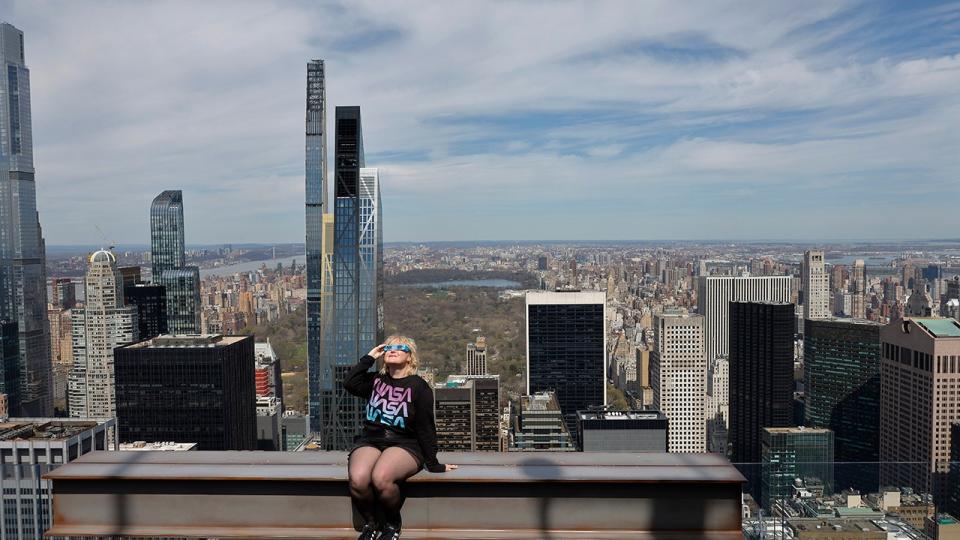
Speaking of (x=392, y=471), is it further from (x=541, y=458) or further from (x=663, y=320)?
(x=663, y=320)

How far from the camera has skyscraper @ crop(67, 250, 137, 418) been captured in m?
22.0

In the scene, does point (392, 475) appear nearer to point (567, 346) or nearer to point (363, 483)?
point (363, 483)

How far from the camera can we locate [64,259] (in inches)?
1143

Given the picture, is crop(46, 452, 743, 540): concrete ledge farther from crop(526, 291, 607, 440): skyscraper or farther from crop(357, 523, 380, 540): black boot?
crop(526, 291, 607, 440): skyscraper

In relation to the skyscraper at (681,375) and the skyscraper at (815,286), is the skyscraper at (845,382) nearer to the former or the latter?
the skyscraper at (681,375)

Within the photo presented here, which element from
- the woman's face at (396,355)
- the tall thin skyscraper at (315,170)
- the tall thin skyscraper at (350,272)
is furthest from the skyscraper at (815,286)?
the woman's face at (396,355)

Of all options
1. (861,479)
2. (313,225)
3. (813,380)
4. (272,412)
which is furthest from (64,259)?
(861,479)

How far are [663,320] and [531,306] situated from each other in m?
5.14

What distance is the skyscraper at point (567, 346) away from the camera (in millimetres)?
23719

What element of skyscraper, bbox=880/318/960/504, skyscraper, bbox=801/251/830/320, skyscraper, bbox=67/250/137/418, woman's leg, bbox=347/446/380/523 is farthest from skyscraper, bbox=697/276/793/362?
woman's leg, bbox=347/446/380/523

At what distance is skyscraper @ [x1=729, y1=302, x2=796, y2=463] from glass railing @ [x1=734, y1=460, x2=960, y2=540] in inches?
736

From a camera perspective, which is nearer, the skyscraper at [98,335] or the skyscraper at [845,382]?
the skyscraper at [845,382]

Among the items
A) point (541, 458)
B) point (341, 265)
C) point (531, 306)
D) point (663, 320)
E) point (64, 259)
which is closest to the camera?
point (541, 458)

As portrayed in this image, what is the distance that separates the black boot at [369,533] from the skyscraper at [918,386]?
15514mm
